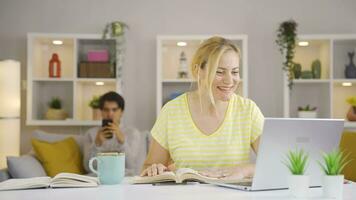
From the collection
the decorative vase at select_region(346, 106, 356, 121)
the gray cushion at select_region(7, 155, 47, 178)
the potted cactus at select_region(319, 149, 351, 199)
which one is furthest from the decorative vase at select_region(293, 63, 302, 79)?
the potted cactus at select_region(319, 149, 351, 199)

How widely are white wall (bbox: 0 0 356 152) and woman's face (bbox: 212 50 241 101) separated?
2961mm

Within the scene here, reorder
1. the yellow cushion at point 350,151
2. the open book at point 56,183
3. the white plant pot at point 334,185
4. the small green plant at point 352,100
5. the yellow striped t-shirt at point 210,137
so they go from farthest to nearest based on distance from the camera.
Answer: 1. the small green plant at point 352,100
2. the yellow cushion at point 350,151
3. the yellow striped t-shirt at point 210,137
4. the open book at point 56,183
5. the white plant pot at point 334,185

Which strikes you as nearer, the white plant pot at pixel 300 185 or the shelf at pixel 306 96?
Answer: the white plant pot at pixel 300 185

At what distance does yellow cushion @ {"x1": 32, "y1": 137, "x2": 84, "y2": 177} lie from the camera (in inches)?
169

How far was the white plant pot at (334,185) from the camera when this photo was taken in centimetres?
154

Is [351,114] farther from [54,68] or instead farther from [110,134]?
[54,68]

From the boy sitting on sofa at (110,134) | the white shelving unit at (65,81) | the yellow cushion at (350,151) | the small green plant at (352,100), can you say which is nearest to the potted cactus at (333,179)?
the yellow cushion at (350,151)

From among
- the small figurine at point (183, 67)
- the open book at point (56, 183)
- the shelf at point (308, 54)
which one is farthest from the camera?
the shelf at point (308, 54)

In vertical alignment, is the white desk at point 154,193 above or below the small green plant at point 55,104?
below

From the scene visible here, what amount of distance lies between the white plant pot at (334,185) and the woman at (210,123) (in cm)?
68

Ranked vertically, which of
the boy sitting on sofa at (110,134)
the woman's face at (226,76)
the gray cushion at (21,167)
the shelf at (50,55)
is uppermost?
the shelf at (50,55)

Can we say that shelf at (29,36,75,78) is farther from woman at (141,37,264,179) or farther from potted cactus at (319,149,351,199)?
potted cactus at (319,149,351,199)

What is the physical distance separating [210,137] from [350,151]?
2.70 feet

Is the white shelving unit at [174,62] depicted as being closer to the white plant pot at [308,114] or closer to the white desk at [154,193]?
the white plant pot at [308,114]
